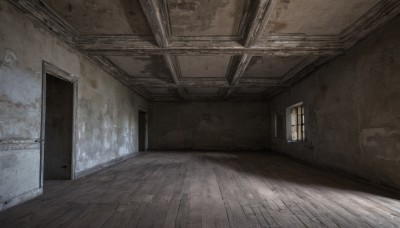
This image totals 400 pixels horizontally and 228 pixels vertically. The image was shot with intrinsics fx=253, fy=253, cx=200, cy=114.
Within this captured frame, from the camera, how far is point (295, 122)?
9180 mm

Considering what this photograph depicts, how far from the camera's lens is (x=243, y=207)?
10.1 feet

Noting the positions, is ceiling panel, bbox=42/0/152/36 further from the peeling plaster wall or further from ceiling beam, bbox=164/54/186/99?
ceiling beam, bbox=164/54/186/99

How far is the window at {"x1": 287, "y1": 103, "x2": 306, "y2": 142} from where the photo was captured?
28.6 feet

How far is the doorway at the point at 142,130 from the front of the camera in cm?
1213

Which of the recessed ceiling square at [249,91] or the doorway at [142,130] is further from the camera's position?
the doorway at [142,130]

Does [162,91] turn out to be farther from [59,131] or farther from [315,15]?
[315,15]

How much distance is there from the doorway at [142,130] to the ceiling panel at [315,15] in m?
9.00

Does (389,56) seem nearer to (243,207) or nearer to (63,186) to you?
(243,207)

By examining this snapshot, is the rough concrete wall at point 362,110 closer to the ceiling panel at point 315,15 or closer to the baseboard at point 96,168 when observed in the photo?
the ceiling panel at point 315,15

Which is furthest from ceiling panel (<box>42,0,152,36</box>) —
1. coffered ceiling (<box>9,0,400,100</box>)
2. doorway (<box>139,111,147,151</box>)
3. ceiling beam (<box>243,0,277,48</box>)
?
doorway (<box>139,111,147,151</box>)

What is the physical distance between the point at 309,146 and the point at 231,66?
3.20 metres

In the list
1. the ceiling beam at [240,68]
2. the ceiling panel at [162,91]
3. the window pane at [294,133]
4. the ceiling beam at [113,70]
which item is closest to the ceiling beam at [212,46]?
the ceiling beam at [240,68]

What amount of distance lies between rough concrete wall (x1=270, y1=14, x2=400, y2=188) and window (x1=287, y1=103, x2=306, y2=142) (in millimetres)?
1662

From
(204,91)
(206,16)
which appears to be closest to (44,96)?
(206,16)
